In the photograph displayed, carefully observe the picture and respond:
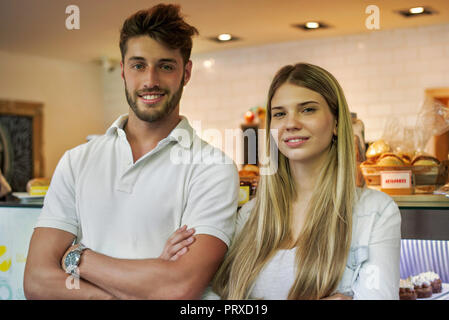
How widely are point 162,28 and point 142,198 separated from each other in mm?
341

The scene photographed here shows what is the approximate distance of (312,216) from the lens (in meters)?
1.01

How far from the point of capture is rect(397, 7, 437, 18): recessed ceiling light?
3.95 feet

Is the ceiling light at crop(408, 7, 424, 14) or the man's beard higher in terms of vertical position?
the ceiling light at crop(408, 7, 424, 14)

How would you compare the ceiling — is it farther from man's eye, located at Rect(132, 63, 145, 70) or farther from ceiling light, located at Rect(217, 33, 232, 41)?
man's eye, located at Rect(132, 63, 145, 70)

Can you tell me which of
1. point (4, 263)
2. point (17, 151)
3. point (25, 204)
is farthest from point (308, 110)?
point (17, 151)

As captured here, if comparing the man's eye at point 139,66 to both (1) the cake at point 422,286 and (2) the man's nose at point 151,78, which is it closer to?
(2) the man's nose at point 151,78

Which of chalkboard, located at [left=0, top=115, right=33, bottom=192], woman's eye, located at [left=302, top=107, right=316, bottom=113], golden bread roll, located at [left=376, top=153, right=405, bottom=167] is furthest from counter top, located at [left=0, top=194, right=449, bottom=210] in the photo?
chalkboard, located at [left=0, top=115, right=33, bottom=192]

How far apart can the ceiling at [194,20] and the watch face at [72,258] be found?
0.45m

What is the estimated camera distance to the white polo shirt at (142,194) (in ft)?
3.40

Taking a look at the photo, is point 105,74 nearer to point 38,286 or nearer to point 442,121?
point 38,286

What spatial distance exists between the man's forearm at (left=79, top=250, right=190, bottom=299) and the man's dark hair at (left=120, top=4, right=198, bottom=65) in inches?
16.4

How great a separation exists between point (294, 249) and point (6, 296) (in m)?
0.87

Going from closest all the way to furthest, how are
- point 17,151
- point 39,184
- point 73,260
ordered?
point 73,260, point 39,184, point 17,151

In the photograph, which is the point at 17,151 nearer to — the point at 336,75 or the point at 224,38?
the point at 224,38
